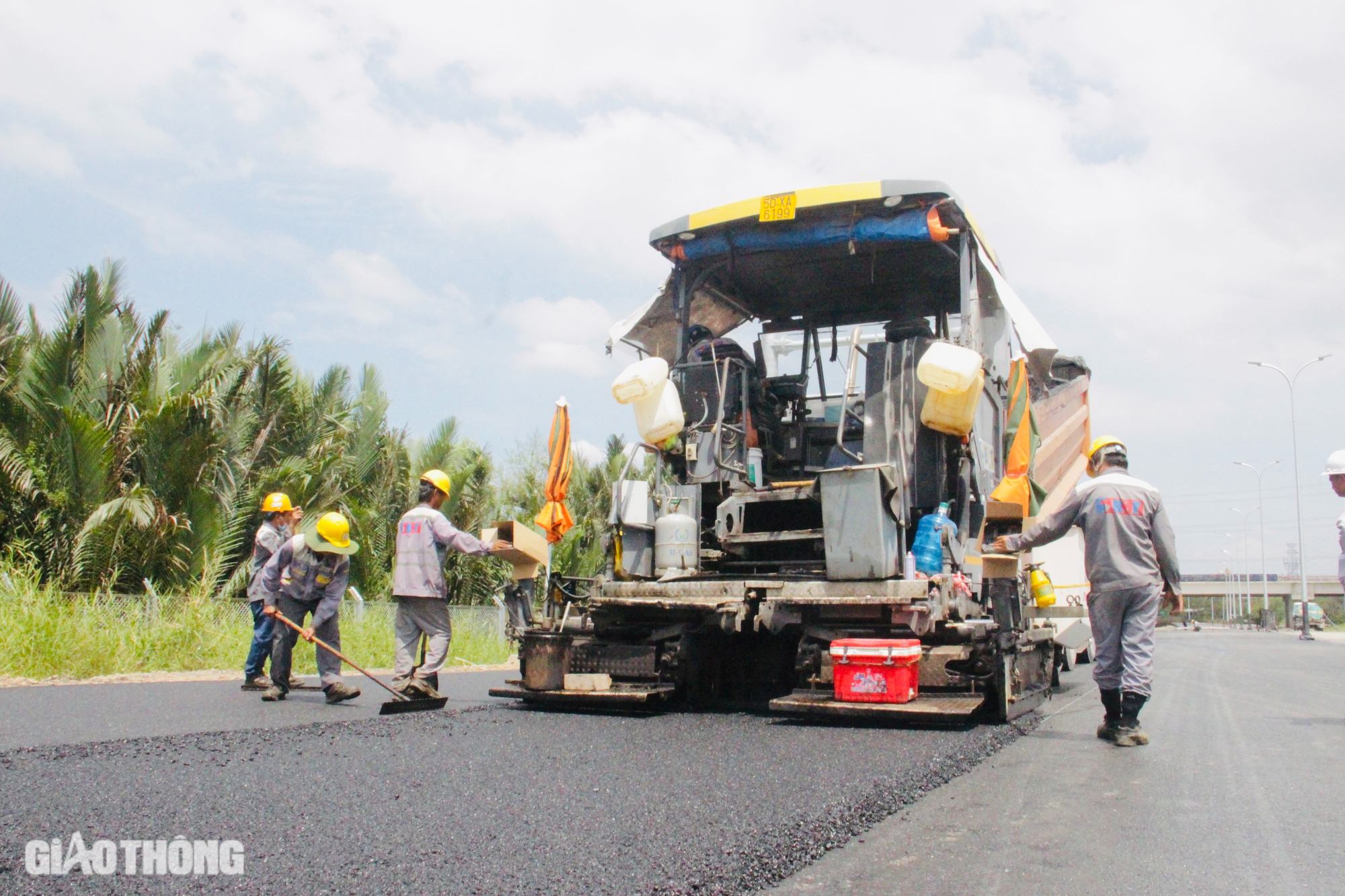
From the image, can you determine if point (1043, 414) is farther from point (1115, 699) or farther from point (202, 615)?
point (202, 615)

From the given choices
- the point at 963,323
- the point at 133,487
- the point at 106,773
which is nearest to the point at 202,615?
the point at 133,487

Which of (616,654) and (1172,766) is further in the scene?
(616,654)

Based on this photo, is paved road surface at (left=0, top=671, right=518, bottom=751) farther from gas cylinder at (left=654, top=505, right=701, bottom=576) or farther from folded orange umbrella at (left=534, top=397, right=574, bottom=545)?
gas cylinder at (left=654, top=505, right=701, bottom=576)

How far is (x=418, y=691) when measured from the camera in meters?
5.79

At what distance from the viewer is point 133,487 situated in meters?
11.8

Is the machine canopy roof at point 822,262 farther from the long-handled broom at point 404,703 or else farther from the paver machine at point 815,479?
the long-handled broom at point 404,703

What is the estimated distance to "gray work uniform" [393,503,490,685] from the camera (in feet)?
19.7

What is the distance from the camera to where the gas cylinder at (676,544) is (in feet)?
20.0

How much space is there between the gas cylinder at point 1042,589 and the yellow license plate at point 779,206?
10.7 ft

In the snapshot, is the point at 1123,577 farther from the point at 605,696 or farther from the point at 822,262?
the point at 822,262

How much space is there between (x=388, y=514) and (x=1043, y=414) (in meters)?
11.5

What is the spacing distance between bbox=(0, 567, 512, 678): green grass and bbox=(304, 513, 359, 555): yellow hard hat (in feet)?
Answer: 9.05

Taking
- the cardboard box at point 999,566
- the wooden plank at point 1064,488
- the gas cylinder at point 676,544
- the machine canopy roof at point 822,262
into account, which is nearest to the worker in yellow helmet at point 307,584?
the gas cylinder at point 676,544

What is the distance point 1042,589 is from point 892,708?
10.8 ft
